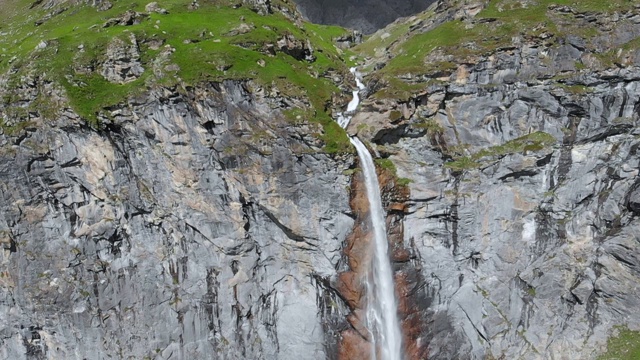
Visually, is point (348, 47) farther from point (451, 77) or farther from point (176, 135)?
point (176, 135)

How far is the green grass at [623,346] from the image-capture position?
20.9 m

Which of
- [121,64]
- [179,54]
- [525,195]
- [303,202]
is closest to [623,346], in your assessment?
[525,195]

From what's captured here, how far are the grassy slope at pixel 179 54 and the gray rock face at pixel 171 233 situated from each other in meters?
1.18

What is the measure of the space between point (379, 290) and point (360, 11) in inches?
1830

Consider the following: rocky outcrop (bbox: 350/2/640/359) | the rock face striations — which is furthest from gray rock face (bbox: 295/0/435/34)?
rocky outcrop (bbox: 350/2/640/359)

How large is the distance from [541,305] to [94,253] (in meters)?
23.4

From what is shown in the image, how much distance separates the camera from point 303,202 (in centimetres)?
2177

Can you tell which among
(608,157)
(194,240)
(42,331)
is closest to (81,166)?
(194,240)

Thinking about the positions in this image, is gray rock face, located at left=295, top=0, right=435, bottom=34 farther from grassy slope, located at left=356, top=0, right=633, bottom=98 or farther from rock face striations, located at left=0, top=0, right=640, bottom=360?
rock face striations, located at left=0, top=0, right=640, bottom=360

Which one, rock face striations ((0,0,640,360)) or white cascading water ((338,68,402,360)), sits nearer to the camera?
rock face striations ((0,0,640,360))

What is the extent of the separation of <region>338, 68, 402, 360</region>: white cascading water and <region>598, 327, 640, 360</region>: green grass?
10.5 metres

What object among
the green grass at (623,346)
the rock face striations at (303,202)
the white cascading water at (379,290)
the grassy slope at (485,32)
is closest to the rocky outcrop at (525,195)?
the rock face striations at (303,202)

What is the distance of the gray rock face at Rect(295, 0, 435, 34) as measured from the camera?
58156 mm

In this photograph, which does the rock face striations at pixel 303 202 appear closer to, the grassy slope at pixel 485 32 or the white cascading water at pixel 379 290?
the grassy slope at pixel 485 32
